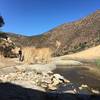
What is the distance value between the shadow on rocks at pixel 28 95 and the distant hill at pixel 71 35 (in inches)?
2057

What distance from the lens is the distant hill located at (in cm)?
7781

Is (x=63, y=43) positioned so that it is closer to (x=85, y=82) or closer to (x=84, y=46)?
(x=84, y=46)

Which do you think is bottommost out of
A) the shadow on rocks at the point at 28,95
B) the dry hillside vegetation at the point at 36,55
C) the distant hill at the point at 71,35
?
the shadow on rocks at the point at 28,95

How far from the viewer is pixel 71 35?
8788 centimetres

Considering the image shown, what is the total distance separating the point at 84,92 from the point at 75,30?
234ft

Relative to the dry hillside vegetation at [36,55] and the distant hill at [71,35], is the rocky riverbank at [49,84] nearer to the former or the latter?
the dry hillside vegetation at [36,55]

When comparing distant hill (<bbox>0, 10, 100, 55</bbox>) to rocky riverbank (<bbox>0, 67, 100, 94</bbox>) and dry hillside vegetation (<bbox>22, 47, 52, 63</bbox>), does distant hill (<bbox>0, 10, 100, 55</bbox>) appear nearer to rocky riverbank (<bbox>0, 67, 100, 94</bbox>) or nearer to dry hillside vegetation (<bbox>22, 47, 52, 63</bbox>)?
dry hillside vegetation (<bbox>22, 47, 52, 63</bbox>)

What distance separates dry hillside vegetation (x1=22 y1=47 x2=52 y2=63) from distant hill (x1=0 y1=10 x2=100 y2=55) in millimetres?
34097

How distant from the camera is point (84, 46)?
67.2 meters

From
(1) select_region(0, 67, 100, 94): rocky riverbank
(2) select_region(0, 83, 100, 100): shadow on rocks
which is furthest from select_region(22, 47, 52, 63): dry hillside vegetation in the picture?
(2) select_region(0, 83, 100, 100): shadow on rocks

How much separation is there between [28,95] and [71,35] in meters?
71.9

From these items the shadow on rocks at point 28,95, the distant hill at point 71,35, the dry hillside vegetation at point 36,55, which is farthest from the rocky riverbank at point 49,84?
the distant hill at point 71,35

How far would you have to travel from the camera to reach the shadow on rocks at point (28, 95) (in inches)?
628

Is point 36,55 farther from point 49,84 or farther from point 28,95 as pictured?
point 28,95
